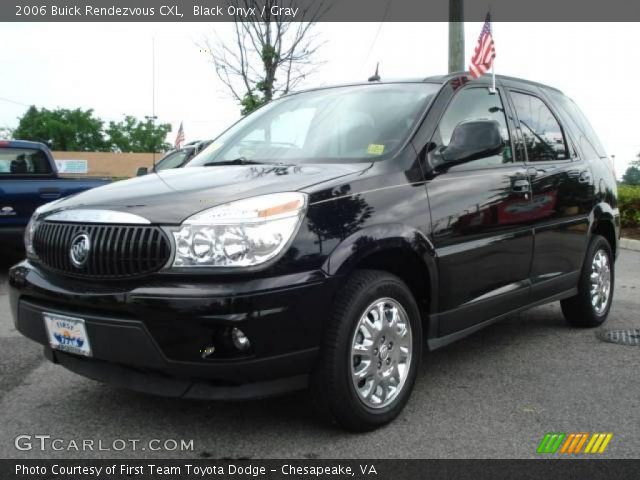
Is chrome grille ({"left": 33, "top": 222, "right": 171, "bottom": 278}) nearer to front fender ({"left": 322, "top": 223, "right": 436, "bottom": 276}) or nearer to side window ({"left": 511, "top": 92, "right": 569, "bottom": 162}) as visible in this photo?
front fender ({"left": 322, "top": 223, "right": 436, "bottom": 276})

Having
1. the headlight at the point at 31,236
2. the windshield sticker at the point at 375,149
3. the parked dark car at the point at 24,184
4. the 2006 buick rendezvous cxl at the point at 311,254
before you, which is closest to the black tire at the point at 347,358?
the 2006 buick rendezvous cxl at the point at 311,254

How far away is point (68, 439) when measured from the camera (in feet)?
10.3

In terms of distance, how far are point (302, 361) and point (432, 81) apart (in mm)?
2038

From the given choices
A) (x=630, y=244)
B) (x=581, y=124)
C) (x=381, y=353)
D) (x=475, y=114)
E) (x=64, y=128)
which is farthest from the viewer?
(x=64, y=128)

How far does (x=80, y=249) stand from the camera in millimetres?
3000

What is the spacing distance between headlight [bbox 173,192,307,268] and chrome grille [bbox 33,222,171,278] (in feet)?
0.31

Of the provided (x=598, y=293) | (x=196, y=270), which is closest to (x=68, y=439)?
(x=196, y=270)

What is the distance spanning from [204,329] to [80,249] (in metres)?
0.74

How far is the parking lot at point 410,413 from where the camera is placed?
10.0 ft

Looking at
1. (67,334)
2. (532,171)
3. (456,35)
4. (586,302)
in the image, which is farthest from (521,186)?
(456,35)

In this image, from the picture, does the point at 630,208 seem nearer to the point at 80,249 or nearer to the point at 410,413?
the point at 410,413

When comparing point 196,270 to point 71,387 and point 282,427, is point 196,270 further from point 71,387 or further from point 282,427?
point 71,387

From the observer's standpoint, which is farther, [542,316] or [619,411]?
[542,316]


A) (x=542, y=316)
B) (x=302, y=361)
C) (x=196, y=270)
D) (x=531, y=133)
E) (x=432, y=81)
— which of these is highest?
(x=432, y=81)
